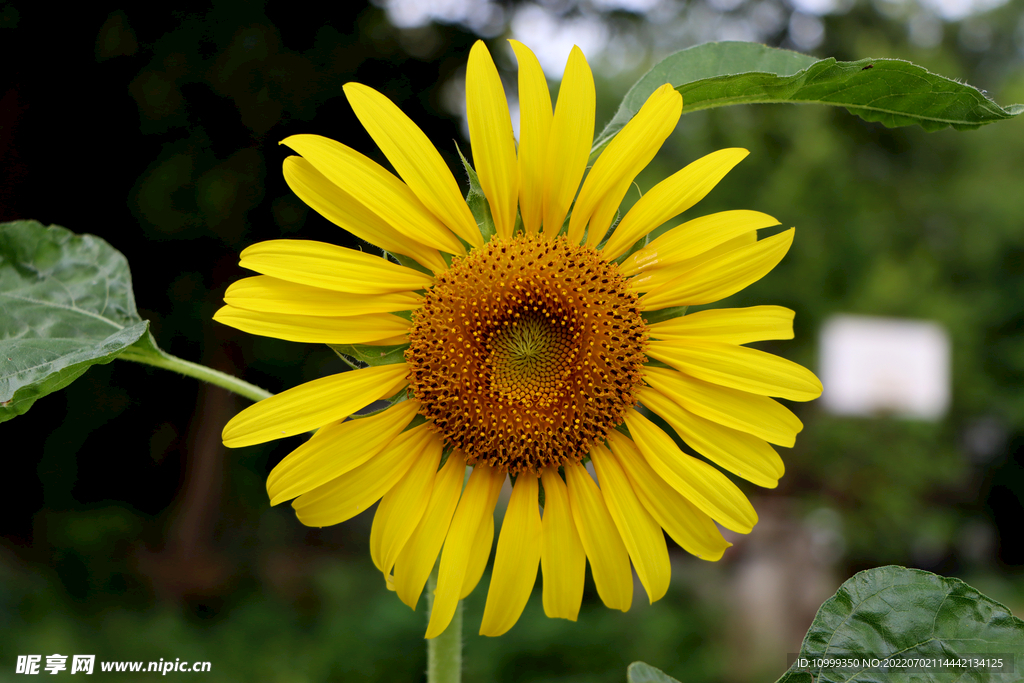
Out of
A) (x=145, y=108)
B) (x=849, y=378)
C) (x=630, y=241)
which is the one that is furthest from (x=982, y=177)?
(x=630, y=241)

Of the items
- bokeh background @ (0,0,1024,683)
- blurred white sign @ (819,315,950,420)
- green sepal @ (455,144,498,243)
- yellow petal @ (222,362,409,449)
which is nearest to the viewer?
yellow petal @ (222,362,409,449)

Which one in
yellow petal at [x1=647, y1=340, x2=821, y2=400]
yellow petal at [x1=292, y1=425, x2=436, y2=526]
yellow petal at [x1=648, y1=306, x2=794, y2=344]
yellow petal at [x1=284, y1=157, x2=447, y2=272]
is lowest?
yellow petal at [x1=292, y1=425, x2=436, y2=526]

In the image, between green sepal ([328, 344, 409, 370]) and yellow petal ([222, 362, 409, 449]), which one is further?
green sepal ([328, 344, 409, 370])

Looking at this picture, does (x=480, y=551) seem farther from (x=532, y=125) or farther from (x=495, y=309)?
(x=532, y=125)

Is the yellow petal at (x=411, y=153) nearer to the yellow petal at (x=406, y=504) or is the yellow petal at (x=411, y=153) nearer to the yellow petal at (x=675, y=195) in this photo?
the yellow petal at (x=675, y=195)

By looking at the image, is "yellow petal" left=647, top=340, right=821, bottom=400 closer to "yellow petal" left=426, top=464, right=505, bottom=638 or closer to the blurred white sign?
"yellow petal" left=426, top=464, right=505, bottom=638

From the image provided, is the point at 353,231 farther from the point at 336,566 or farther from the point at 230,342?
the point at 336,566

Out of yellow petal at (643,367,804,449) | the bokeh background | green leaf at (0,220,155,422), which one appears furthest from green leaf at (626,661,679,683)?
the bokeh background
